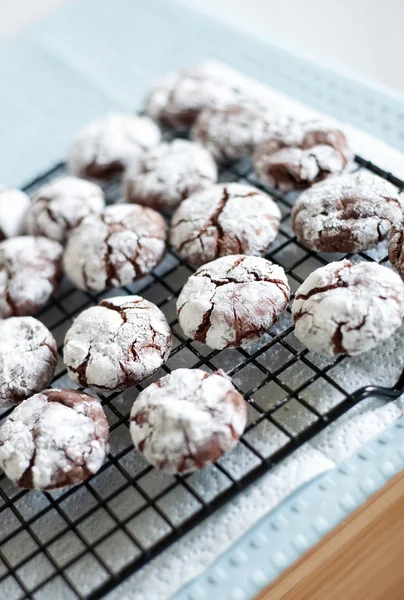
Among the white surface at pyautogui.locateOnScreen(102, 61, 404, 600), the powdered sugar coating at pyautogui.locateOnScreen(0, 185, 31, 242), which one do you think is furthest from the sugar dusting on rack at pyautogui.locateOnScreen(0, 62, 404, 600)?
the powdered sugar coating at pyautogui.locateOnScreen(0, 185, 31, 242)

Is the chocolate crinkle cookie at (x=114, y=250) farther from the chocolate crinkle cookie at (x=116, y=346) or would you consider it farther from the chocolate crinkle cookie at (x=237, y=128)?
the chocolate crinkle cookie at (x=237, y=128)

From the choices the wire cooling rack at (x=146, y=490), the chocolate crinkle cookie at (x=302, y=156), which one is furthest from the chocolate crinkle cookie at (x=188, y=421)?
the chocolate crinkle cookie at (x=302, y=156)

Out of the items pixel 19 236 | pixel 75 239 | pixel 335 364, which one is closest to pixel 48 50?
pixel 19 236

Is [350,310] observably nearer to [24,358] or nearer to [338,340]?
[338,340]

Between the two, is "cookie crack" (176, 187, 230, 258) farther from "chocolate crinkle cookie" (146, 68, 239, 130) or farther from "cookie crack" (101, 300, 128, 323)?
"chocolate crinkle cookie" (146, 68, 239, 130)

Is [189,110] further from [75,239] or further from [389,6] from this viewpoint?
[389,6]

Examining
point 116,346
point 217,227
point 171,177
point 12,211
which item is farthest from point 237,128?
point 116,346
